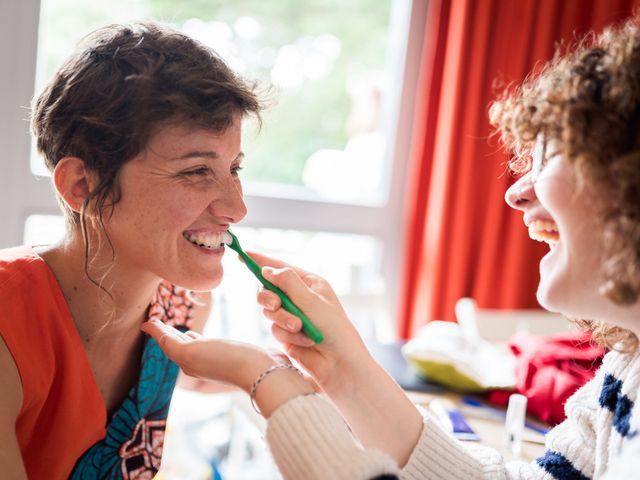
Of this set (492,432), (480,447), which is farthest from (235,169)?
(492,432)

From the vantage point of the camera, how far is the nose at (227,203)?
1.09 meters

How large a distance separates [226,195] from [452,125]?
175 centimetres

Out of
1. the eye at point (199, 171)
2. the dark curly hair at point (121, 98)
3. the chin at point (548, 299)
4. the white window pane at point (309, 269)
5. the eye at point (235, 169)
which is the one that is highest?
the dark curly hair at point (121, 98)

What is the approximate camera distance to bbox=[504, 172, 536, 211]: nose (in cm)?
96

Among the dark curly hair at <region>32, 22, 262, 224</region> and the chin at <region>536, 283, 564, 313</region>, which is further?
the dark curly hair at <region>32, 22, 262, 224</region>

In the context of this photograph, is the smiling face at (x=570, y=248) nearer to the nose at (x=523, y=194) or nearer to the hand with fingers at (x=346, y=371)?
the nose at (x=523, y=194)

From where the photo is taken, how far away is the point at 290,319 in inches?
38.6

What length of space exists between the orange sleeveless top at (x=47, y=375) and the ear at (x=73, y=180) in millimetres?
120

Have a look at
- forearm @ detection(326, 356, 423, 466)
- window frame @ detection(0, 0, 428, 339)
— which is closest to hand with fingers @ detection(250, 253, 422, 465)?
forearm @ detection(326, 356, 423, 466)

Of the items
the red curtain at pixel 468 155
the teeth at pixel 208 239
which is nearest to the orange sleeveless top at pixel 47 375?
the teeth at pixel 208 239

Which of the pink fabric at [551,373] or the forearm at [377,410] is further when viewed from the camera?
the pink fabric at [551,373]

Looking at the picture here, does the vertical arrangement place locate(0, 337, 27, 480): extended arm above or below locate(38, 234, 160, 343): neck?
below

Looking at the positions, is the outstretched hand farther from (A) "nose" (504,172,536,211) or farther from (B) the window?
(B) the window

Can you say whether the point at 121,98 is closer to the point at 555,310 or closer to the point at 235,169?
Answer: the point at 235,169
